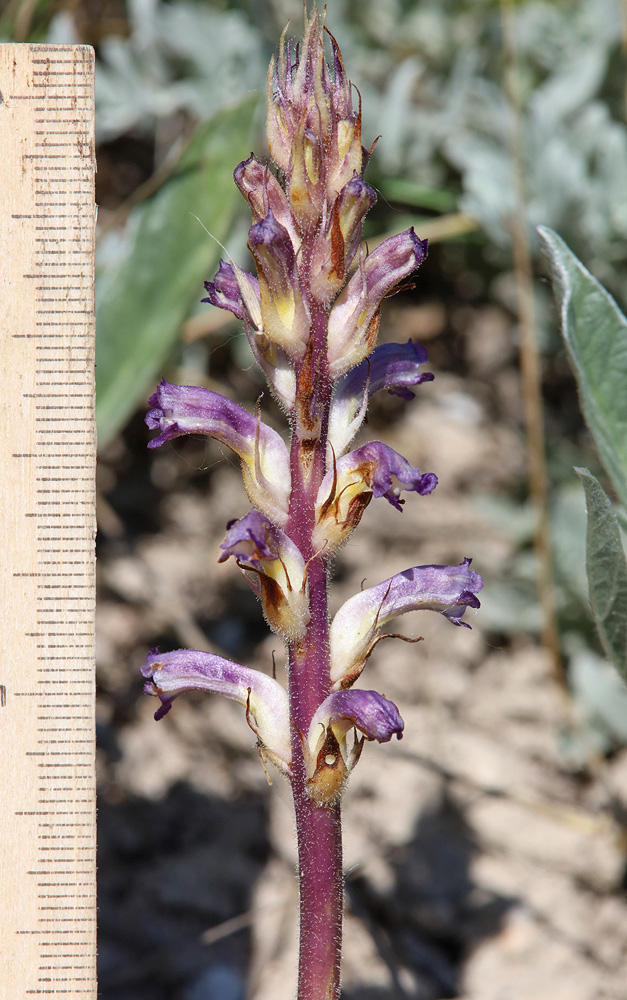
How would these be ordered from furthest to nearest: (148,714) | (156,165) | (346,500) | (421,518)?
(156,165), (421,518), (148,714), (346,500)

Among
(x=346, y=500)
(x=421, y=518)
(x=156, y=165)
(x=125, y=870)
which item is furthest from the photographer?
(x=156, y=165)

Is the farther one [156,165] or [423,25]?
[156,165]

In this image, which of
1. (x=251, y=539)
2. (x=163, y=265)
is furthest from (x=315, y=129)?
(x=163, y=265)

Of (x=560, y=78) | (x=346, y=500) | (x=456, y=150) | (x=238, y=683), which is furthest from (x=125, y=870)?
(x=560, y=78)

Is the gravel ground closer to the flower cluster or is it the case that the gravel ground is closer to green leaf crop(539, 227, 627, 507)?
the flower cluster

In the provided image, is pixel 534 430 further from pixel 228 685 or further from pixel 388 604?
pixel 228 685

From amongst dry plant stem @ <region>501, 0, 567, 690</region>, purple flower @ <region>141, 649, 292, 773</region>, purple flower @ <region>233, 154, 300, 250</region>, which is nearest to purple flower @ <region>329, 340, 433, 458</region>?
purple flower @ <region>233, 154, 300, 250</region>

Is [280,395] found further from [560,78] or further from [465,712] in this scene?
[560,78]

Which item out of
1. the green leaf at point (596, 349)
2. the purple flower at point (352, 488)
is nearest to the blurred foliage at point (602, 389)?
the green leaf at point (596, 349)
